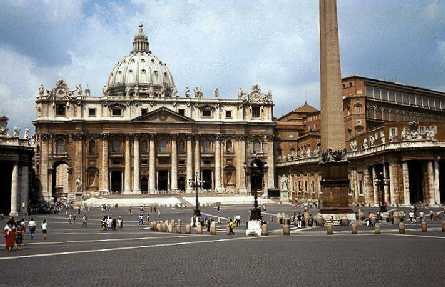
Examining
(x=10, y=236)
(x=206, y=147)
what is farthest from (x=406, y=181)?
(x=206, y=147)

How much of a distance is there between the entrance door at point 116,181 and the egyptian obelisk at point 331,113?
59.7m

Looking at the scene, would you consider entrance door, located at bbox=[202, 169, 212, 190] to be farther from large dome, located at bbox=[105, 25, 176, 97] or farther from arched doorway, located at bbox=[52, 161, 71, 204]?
large dome, located at bbox=[105, 25, 176, 97]

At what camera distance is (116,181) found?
273 ft

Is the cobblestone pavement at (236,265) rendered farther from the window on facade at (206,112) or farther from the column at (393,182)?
the window on facade at (206,112)

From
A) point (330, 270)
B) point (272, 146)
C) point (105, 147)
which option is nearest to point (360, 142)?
point (272, 146)

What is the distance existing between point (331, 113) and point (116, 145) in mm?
59915

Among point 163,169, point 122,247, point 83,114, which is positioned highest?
point 83,114

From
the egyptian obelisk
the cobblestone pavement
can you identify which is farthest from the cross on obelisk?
the cobblestone pavement

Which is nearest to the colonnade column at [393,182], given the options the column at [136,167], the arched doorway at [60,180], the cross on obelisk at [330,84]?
the cross on obelisk at [330,84]

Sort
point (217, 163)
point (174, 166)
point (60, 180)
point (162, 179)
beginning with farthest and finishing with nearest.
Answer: point (60, 180) → point (162, 179) → point (217, 163) → point (174, 166)

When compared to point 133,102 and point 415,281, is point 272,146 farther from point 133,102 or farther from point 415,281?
point 415,281

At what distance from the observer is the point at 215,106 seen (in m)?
86.0

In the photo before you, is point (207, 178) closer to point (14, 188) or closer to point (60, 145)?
point (60, 145)

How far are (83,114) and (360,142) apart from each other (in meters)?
39.9
